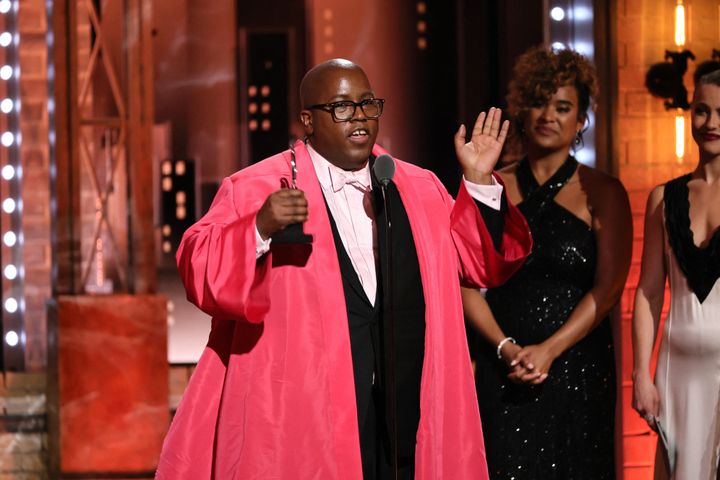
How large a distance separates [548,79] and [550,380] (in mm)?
981

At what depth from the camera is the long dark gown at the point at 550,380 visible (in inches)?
143

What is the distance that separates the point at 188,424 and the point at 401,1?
4.27 meters

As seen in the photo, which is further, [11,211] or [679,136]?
[11,211]

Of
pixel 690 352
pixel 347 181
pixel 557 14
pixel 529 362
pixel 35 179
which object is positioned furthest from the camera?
pixel 35 179

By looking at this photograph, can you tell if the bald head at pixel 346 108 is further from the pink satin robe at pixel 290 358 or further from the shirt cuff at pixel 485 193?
the shirt cuff at pixel 485 193

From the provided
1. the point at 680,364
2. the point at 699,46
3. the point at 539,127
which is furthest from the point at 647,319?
the point at 699,46

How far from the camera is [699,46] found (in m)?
4.77

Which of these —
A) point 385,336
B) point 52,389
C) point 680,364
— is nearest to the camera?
point 385,336

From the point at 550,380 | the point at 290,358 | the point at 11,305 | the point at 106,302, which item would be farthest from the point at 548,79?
the point at 11,305

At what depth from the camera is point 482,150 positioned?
2959 millimetres

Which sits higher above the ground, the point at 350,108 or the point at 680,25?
the point at 680,25

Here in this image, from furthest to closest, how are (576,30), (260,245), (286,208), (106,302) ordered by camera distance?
(106,302)
(576,30)
(260,245)
(286,208)

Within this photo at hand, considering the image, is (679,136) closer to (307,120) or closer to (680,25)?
(680,25)

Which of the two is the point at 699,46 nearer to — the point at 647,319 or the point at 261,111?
the point at 647,319
